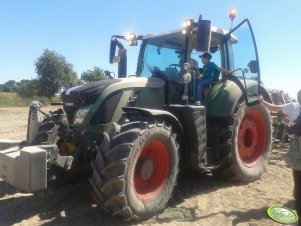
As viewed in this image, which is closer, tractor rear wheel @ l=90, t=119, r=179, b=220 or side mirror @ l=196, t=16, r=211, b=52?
tractor rear wheel @ l=90, t=119, r=179, b=220

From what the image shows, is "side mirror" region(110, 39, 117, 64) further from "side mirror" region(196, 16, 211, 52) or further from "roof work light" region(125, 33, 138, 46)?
"side mirror" region(196, 16, 211, 52)

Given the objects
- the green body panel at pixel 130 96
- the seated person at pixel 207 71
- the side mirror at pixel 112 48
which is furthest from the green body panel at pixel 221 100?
the side mirror at pixel 112 48

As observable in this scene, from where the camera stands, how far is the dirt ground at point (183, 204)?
430 centimetres

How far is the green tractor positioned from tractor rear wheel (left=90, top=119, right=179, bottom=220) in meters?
0.01

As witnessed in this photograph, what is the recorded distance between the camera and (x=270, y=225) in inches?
168

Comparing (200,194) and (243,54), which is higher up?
(243,54)

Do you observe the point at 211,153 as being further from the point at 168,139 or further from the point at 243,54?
the point at 243,54

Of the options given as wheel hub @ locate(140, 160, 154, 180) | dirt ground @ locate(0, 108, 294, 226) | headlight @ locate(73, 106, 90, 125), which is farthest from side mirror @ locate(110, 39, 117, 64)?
wheel hub @ locate(140, 160, 154, 180)

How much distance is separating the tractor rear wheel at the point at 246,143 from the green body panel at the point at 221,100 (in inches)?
8.4

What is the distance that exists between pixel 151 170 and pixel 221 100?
1.81 meters

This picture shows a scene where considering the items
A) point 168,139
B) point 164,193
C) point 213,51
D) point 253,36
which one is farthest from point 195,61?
point 164,193

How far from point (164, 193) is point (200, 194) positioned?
3.26 feet

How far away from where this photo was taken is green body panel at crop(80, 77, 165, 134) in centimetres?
466

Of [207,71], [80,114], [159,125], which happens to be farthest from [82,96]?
[207,71]
